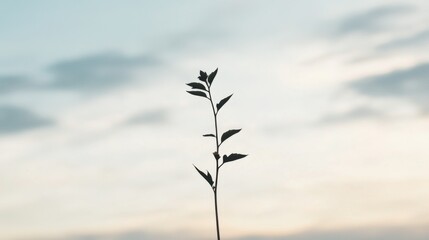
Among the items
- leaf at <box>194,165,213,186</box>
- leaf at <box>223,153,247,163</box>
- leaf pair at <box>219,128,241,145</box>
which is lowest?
leaf at <box>194,165,213,186</box>

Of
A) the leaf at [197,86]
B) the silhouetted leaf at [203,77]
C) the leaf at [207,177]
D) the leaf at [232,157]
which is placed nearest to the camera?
the leaf at [207,177]

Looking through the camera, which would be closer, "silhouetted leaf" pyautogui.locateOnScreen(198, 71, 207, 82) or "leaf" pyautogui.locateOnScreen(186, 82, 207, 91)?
"leaf" pyautogui.locateOnScreen(186, 82, 207, 91)

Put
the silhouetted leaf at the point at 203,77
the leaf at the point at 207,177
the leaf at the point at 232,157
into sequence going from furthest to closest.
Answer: the silhouetted leaf at the point at 203,77
the leaf at the point at 232,157
the leaf at the point at 207,177

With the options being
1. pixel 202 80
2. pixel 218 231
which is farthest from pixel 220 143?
pixel 218 231

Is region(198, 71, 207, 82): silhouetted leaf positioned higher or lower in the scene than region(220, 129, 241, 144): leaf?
higher

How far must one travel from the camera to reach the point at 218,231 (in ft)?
18.4

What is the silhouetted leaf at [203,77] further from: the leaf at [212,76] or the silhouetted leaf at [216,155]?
the silhouetted leaf at [216,155]

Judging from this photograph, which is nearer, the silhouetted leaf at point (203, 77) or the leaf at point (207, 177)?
the leaf at point (207, 177)

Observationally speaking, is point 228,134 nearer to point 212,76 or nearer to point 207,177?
point 207,177

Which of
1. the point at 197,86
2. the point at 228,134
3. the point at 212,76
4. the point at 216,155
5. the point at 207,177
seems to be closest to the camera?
the point at 207,177

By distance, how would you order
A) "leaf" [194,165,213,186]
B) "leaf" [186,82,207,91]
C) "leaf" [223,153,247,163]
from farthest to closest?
"leaf" [186,82,207,91], "leaf" [223,153,247,163], "leaf" [194,165,213,186]

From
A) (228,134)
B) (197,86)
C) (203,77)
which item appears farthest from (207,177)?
(203,77)

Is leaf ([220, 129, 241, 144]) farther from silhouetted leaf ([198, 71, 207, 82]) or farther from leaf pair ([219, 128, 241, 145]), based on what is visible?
silhouetted leaf ([198, 71, 207, 82])

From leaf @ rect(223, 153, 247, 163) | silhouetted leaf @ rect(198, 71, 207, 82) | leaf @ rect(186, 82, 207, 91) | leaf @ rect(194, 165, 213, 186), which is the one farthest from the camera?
silhouetted leaf @ rect(198, 71, 207, 82)
